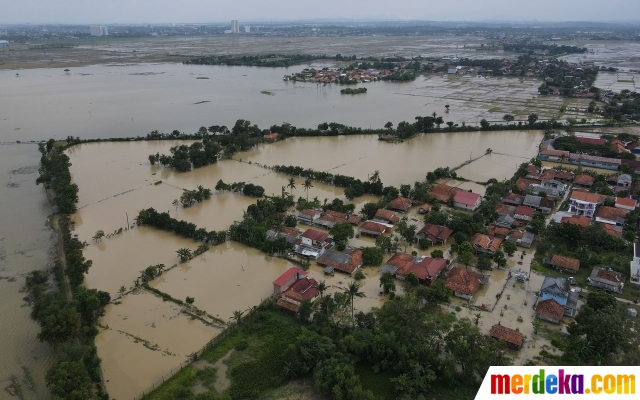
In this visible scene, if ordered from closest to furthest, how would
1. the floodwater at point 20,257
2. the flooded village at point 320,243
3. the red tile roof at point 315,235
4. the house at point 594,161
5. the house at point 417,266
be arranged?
the flooded village at point 320,243, the floodwater at point 20,257, the house at point 417,266, the red tile roof at point 315,235, the house at point 594,161

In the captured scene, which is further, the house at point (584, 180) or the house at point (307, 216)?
the house at point (584, 180)

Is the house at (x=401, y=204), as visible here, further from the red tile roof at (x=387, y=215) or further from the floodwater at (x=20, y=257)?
the floodwater at (x=20, y=257)

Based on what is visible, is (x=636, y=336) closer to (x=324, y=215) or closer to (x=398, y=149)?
(x=324, y=215)

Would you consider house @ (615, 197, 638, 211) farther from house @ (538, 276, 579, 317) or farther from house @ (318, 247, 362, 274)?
house @ (318, 247, 362, 274)

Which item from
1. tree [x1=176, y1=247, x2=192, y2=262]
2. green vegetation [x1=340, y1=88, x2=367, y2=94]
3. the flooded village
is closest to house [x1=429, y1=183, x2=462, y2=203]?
the flooded village

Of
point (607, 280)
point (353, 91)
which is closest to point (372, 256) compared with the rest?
point (607, 280)

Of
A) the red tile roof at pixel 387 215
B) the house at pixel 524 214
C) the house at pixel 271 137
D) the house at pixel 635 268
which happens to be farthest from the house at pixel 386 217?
the house at pixel 271 137
